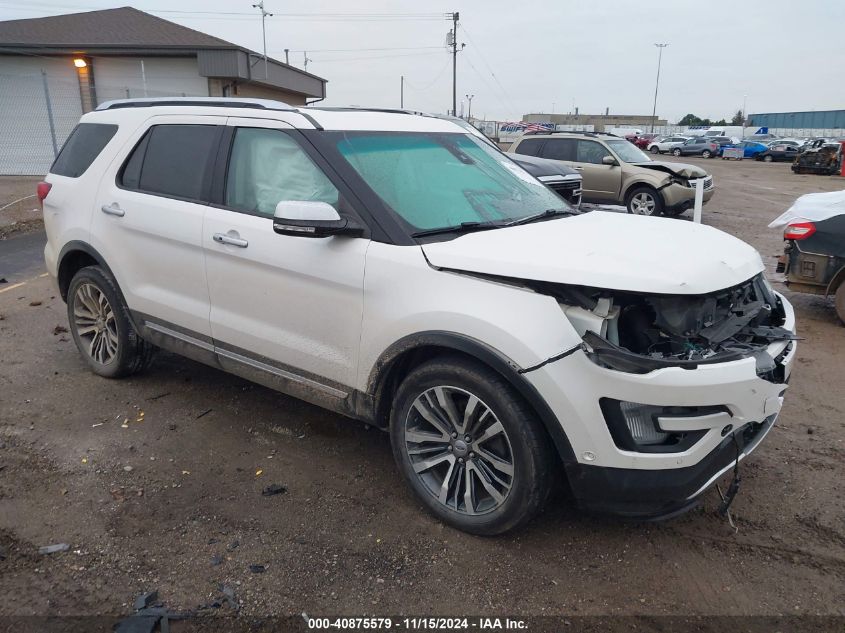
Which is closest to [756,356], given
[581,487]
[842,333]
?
[581,487]

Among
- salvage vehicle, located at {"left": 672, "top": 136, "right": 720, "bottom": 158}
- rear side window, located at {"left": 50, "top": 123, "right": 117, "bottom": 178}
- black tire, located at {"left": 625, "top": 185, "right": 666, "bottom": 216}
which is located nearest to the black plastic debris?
rear side window, located at {"left": 50, "top": 123, "right": 117, "bottom": 178}

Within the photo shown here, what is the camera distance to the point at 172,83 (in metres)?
23.5

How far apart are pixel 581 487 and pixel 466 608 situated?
70cm

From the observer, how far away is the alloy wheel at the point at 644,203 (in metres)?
13.8

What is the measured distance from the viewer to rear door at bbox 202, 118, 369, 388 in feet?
11.3

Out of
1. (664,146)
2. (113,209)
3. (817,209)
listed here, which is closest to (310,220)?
(113,209)

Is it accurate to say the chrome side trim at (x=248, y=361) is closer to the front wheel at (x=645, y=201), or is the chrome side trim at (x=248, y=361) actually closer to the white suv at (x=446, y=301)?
the white suv at (x=446, y=301)

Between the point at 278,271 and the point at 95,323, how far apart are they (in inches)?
89.1

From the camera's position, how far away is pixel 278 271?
3.63 m

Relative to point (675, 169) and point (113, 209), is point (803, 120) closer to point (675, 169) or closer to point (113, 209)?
point (675, 169)

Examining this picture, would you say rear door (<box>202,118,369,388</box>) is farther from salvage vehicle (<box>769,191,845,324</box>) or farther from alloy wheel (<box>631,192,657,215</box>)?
alloy wheel (<box>631,192,657,215</box>)

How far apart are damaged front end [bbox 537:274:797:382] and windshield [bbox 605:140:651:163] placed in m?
11.9

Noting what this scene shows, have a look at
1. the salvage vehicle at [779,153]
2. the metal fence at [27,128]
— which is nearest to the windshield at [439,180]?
the metal fence at [27,128]

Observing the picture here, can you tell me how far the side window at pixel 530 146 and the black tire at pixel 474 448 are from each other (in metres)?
12.2
